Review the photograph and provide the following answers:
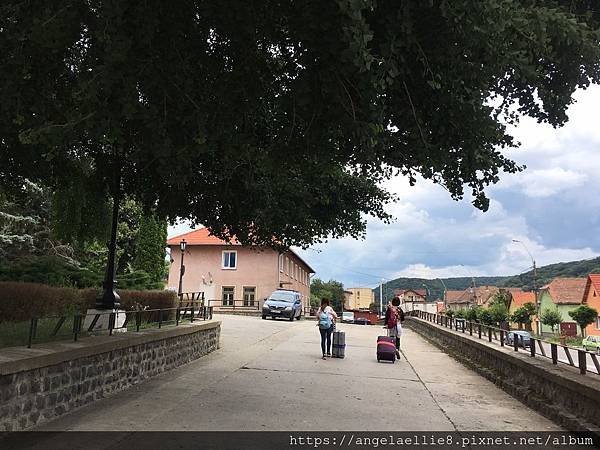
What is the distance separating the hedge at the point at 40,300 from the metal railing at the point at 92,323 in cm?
189

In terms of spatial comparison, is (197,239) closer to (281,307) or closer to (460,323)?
(281,307)

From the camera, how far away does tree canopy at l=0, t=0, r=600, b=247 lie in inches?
186

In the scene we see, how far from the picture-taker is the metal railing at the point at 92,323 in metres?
6.83

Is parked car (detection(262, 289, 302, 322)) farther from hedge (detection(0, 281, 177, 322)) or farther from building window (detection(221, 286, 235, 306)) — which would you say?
hedge (detection(0, 281, 177, 322))

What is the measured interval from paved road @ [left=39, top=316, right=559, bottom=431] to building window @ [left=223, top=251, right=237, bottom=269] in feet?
120

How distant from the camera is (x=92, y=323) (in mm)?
8234

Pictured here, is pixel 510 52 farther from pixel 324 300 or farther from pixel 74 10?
pixel 324 300

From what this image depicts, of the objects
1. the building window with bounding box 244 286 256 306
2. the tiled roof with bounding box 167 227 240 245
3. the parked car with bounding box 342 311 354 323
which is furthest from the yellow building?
the building window with bounding box 244 286 256 306

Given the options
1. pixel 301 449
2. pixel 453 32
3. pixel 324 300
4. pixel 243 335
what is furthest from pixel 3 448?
pixel 243 335

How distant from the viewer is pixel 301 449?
550 cm

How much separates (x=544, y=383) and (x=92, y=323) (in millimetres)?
6815

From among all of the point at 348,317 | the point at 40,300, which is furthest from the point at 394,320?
the point at 348,317

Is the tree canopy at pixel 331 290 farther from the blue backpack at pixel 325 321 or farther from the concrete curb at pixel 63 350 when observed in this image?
the concrete curb at pixel 63 350

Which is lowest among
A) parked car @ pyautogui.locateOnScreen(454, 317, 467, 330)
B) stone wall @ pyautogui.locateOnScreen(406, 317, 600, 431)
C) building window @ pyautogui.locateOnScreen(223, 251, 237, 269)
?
stone wall @ pyautogui.locateOnScreen(406, 317, 600, 431)
